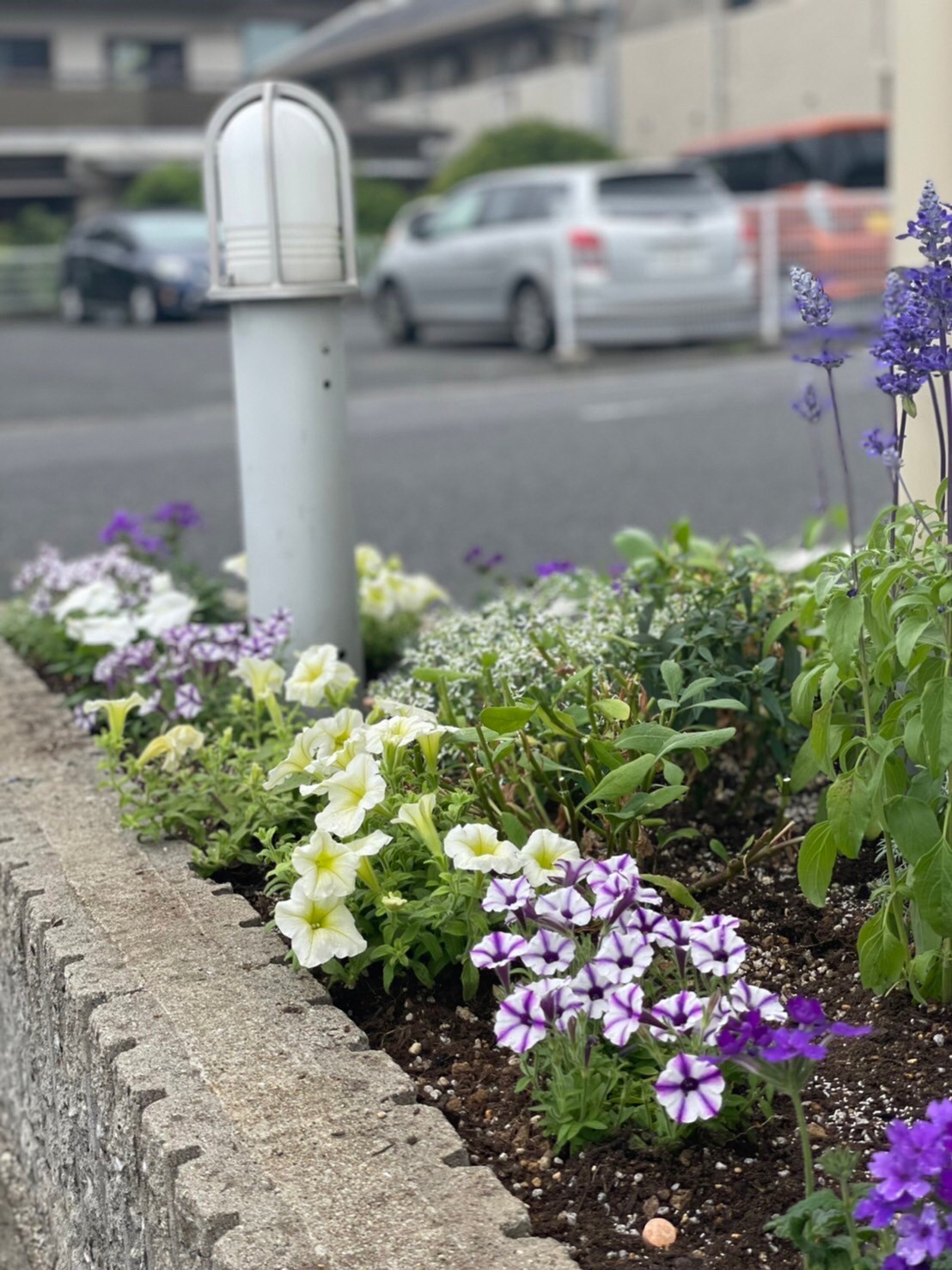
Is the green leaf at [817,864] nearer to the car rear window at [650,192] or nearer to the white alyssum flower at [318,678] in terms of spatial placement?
the white alyssum flower at [318,678]

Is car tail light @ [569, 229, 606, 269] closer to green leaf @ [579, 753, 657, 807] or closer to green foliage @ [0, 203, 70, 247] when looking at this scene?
green leaf @ [579, 753, 657, 807]

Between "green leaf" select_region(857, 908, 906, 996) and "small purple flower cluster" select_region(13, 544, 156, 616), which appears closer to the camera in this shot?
"green leaf" select_region(857, 908, 906, 996)

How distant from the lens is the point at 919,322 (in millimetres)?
1950

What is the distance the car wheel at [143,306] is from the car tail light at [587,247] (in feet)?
27.6

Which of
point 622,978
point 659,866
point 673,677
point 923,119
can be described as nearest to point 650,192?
point 923,119

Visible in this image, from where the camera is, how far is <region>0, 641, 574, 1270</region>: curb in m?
1.59

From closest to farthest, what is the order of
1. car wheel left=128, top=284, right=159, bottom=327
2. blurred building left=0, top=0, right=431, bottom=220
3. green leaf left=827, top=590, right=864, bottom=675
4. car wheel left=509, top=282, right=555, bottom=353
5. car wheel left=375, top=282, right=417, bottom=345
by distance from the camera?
green leaf left=827, top=590, right=864, bottom=675 < car wheel left=509, top=282, right=555, bottom=353 < car wheel left=375, top=282, right=417, bottom=345 < car wheel left=128, top=284, right=159, bottom=327 < blurred building left=0, top=0, right=431, bottom=220

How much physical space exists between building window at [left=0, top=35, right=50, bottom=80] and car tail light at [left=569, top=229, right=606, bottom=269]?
28.1m

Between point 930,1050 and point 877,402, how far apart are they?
9.19 metres

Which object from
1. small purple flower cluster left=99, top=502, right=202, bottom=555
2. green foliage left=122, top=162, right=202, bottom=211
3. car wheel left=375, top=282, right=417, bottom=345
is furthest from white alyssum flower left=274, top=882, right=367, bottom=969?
green foliage left=122, top=162, right=202, bottom=211

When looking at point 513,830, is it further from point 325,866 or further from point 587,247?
point 587,247

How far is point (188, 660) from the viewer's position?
3.02 meters

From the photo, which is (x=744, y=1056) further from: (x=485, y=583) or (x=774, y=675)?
(x=485, y=583)

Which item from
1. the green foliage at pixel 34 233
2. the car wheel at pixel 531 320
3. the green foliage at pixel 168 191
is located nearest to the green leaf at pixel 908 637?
the car wheel at pixel 531 320
